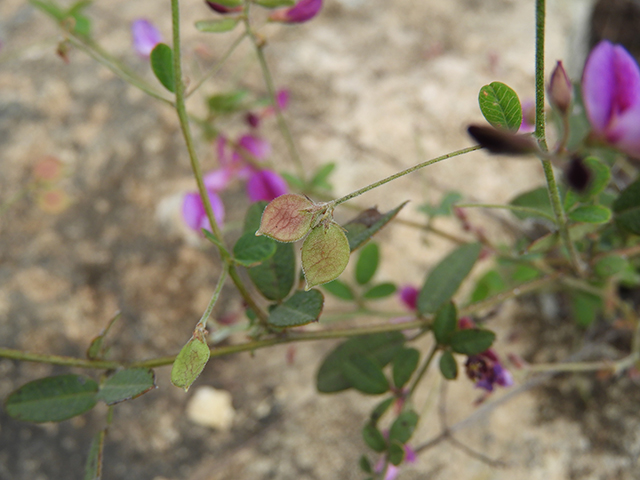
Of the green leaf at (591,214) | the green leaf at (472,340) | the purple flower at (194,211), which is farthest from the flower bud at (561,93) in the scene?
the purple flower at (194,211)

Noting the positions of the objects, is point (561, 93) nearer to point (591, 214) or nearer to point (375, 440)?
point (591, 214)

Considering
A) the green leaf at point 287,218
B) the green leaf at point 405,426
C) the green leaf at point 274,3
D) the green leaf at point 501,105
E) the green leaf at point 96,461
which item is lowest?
the green leaf at point 405,426

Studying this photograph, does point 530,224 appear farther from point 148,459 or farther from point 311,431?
point 148,459

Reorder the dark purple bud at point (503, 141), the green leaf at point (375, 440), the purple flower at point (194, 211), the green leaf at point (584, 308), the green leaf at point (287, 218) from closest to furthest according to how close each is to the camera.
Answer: the dark purple bud at point (503, 141) < the green leaf at point (287, 218) < the green leaf at point (375, 440) < the purple flower at point (194, 211) < the green leaf at point (584, 308)

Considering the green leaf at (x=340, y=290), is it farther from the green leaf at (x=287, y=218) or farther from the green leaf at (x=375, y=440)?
the green leaf at (x=287, y=218)

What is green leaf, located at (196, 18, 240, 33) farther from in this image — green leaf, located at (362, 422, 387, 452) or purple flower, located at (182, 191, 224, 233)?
green leaf, located at (362, 422, 387, 452)

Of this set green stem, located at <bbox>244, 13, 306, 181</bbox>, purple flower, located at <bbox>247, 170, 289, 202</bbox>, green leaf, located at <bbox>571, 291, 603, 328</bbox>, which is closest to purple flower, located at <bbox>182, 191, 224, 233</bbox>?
purple flower, located at <bbox>247, 170, 289, 202</bbox>
